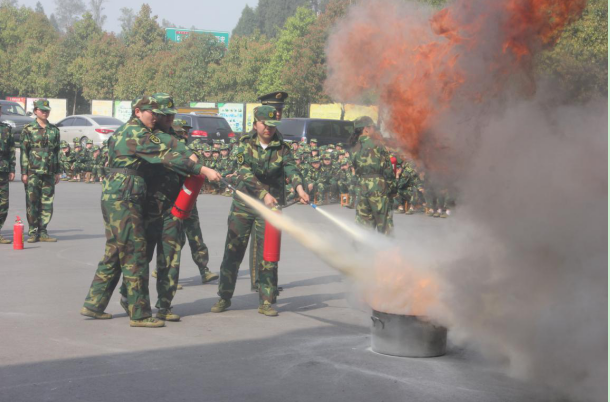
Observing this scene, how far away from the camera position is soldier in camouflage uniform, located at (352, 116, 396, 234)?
10375 millimetres

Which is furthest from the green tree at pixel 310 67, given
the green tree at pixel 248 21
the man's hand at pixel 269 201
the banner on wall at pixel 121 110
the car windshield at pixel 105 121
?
the green tree at pixel 248 21

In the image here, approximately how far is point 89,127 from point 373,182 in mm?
22627

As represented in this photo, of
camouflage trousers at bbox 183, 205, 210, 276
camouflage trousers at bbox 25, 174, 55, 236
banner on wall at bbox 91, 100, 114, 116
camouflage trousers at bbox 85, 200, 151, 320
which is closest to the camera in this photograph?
camouflage trousers at bbox 85, 200, 151, 320

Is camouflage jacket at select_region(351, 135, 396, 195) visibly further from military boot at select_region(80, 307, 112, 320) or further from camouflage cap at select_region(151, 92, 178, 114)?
military boot at select_region(80, 307, 112, 320)

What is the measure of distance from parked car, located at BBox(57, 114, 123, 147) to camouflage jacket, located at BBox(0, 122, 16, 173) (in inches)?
689

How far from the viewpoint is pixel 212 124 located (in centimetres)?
3056

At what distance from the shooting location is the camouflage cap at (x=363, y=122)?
9870 mm

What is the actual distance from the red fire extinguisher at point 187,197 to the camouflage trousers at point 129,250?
351 mm

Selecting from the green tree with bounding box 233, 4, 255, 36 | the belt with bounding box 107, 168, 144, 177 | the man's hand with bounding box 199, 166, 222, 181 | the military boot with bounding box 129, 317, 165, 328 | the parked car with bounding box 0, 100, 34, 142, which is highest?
the green tree with bounding box 233, 4, 255, 36

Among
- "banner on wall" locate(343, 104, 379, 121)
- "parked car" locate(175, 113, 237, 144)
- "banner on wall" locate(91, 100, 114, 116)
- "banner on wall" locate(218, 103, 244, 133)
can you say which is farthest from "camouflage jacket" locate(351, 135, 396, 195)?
"banner on wall" locate(91, 100, 114, 116)

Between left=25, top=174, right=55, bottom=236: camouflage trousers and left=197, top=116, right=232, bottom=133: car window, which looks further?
left=197, top=116, right=232, bottom=133: car window

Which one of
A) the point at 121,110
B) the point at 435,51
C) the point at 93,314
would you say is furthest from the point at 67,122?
the point at 435,51

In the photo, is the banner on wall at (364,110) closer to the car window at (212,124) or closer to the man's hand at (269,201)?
the man's hand at (269,201)

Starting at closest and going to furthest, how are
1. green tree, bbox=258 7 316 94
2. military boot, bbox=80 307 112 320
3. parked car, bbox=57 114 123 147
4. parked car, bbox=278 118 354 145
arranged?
military boot, bbox=80 307 112 320
parked car, bbox=278 118 354 145
parked car, bbox=57 114 123 147
green tree, bbox=258 7 316 94
